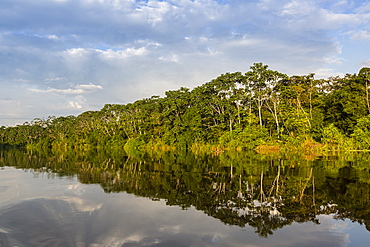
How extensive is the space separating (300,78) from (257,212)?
36.5 m

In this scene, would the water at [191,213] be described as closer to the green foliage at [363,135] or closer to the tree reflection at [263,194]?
the tree reflection at [263,194]

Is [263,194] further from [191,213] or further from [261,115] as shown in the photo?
[261,115]

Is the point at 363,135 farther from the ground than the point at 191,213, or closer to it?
farther from the ground

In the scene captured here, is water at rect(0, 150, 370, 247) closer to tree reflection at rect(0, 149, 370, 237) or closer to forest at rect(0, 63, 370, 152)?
tree reflection at rect(0, 149, 370, 237)

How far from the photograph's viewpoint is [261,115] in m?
43.0

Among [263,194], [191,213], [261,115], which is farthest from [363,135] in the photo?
[191,213]

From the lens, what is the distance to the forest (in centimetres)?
3459

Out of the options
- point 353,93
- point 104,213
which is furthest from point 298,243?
point 353,93

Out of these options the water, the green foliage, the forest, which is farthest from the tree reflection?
the forest

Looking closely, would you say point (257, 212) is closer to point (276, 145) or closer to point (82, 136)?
point (276, 145)

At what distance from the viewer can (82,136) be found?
7431 centimetres

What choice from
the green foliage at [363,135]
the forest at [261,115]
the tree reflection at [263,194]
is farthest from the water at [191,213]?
the forest at [261,115]

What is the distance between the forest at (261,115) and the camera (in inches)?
1362

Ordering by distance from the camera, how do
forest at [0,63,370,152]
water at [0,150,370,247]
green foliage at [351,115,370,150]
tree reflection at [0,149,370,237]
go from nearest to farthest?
water at [0,150,370,247] → tree reflection at [0,149,370,237] → green foliage at [351,115,370,150] → forest at [0,63,370,152]
